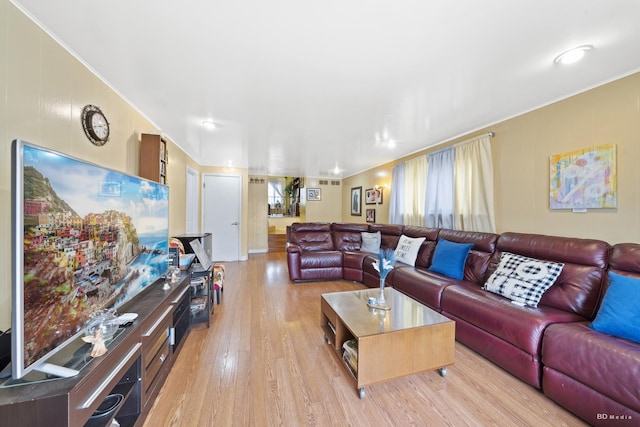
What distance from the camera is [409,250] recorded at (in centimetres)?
340

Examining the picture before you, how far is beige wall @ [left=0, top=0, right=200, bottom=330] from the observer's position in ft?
3.71

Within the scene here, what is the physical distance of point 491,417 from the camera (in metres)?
1.35

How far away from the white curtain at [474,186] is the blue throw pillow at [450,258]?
0.43m

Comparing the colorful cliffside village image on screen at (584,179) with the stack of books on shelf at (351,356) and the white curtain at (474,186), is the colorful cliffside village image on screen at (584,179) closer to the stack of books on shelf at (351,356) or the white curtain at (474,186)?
the white curtain at (474,186)

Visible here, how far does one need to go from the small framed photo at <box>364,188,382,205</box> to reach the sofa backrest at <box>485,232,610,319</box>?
10.8 ft

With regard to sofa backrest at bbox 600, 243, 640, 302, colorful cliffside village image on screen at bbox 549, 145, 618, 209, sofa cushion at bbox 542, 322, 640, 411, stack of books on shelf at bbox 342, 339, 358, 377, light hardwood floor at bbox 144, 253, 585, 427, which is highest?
colorful cliffside village image on screen at bbox 549, 145, 618, 209

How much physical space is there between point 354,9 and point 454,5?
0.50m

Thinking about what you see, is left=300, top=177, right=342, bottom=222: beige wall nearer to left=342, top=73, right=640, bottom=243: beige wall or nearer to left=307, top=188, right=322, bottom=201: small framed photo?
left=307, top=188, right=322, bottom=201: small framed photo

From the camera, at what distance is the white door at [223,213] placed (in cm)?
523

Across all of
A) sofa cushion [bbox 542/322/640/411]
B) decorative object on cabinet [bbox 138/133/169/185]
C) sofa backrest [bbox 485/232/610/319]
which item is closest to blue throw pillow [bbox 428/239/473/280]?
sofa backrest [bbox 485/232/610/319]

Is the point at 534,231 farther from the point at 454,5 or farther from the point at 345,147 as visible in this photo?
the point at 345,147

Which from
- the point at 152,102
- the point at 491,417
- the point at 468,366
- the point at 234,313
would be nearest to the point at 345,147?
the point at 152,102

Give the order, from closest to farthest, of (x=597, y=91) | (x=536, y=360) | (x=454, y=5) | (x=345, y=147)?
(x=454, y=5)
(x=536, y=360)
(x=597, y=91)
(x=345, y=147)

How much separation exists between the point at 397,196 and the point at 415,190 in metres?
0.46
